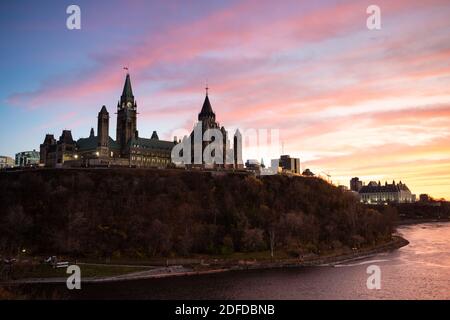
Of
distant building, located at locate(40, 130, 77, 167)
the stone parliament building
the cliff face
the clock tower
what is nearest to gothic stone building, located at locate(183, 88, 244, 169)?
the stone parliament building

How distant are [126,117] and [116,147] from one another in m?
12.2

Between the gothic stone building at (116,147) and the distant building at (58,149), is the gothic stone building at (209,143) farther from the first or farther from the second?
the distant building at (58,149)

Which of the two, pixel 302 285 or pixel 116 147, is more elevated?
pixel 116 147

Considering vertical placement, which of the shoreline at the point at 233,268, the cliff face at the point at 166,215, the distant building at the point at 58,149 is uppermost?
the distant building at the point at 58,149

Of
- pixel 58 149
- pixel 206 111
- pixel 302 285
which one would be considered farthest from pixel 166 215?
pixel 206 111

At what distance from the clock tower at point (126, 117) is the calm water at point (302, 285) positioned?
8771 cm

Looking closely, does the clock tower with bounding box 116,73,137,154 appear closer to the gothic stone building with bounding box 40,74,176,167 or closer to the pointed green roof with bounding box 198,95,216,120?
the gothic stone building with bounding box 40,74,176,167

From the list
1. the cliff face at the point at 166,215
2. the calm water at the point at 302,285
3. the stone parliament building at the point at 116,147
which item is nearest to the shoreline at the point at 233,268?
the calm water at the point at 302,285

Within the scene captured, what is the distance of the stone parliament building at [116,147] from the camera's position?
147 metres

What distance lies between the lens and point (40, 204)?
107 metres

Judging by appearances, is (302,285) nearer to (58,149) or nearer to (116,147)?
(116,147)

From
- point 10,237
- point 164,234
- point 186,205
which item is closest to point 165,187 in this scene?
point 186,205

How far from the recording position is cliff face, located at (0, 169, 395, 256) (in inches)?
3868

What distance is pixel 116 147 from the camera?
156500 mm
